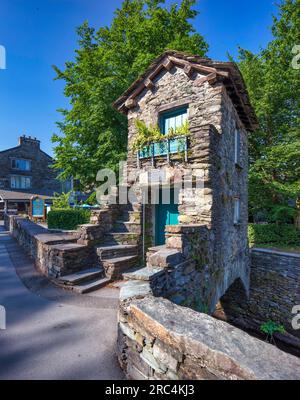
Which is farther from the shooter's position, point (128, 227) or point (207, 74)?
point (128, 227)

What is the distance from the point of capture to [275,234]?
13.3m

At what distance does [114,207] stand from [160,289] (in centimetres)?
439

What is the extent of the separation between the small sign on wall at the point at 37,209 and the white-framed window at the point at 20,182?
41.0 ft

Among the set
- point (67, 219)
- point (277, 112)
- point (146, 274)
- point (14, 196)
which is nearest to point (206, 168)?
point (146, 274)

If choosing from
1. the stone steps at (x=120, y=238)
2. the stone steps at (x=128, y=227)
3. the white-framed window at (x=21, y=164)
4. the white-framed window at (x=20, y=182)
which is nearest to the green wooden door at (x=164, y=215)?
the stone steps at (x=128, y=227)

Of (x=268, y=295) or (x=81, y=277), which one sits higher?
(x=81, y=277)

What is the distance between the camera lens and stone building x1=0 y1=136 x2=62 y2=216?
26.3m

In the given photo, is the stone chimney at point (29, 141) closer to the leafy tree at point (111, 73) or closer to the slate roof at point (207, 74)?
the leafy tree at point (111, 73)

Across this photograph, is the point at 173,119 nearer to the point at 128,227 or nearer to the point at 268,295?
the point at 128,227

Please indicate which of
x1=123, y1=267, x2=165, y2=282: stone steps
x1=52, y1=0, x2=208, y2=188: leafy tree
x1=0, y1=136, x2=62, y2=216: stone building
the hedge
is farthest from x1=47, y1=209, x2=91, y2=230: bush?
x1=0, y1=136, x2=62, y2=216: stone building

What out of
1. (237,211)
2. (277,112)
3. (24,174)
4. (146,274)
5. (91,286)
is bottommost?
(91,286)

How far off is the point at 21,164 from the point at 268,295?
3078 centimetres

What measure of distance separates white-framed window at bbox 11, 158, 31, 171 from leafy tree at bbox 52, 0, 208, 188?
64.0 ft
